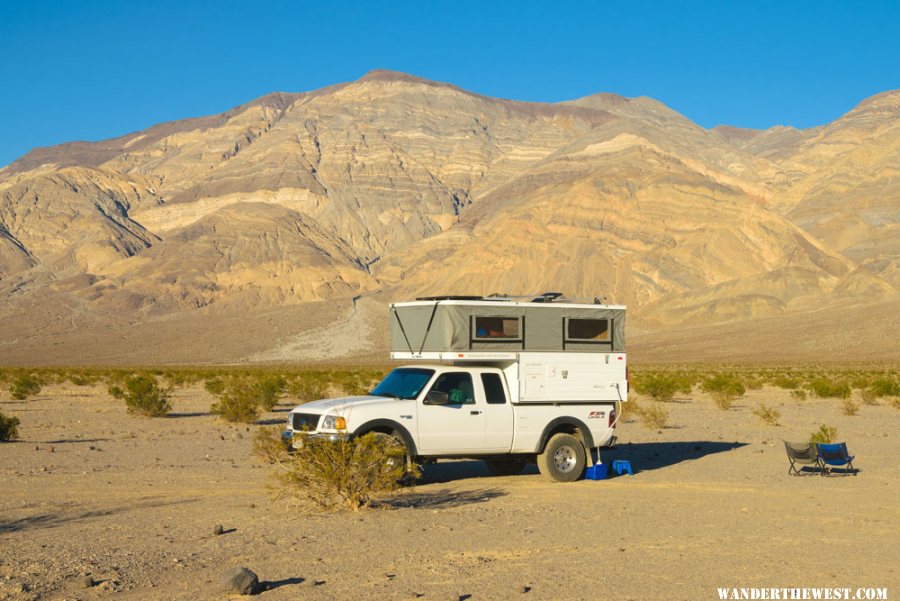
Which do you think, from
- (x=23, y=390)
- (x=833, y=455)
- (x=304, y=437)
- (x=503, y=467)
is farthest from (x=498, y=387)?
(x=23, y=390)

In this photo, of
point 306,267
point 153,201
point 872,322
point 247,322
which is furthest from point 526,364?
point 153,201

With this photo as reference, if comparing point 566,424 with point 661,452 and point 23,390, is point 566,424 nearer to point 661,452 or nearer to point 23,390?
point 661,452

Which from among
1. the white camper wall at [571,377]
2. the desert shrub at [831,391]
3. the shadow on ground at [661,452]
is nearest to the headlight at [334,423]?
the white camper wall at [571,377]

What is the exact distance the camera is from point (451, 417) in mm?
13398

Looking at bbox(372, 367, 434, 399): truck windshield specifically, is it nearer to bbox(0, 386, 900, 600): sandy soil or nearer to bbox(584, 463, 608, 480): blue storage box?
bbox(0, 386, 900, 600): sandy soil

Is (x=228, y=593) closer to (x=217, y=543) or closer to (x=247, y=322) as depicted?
(x=217, y=543)

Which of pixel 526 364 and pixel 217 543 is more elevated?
pixel 526 364

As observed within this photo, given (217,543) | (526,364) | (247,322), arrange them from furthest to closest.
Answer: (247,322), (526,364), (217,543)

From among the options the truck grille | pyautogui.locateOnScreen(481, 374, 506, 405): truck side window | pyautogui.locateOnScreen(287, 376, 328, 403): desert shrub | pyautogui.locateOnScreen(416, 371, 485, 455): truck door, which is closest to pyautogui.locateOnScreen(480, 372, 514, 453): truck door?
pyautogui.locateOnScreen(481, 374, 506, 405): truck side window

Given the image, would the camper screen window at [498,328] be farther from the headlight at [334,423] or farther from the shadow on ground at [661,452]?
the shadow on ground at [661,452]

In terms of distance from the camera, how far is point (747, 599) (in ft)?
25.0

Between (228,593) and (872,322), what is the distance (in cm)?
9365

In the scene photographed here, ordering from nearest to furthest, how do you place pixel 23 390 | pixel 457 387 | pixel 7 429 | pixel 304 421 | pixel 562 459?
pixel 304 421 → pixel 457 387 → pixel 562 459 → pixel 7 429 → pixel 23 390

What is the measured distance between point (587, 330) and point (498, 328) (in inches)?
63.3
